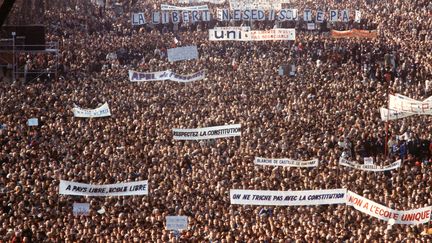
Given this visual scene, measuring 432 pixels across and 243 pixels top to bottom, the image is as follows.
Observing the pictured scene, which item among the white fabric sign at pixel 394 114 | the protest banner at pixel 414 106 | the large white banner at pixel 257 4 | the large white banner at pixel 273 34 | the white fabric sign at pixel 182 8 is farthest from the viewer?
the white fabric sign at pixel 182 8

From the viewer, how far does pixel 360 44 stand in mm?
34938

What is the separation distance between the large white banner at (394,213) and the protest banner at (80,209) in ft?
17.5

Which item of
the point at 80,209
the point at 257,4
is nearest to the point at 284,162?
the point at 80,209

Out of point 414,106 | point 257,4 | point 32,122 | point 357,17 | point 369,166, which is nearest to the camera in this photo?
point 369,166

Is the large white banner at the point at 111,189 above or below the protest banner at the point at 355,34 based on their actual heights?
below

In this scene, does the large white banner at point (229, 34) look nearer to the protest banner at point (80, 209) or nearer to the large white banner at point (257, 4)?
the large white banner at point (257, 4)

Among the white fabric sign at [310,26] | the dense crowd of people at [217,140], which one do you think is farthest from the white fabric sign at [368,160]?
the white fabric sign at [310,26]

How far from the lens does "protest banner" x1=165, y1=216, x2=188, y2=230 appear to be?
19.2 meters

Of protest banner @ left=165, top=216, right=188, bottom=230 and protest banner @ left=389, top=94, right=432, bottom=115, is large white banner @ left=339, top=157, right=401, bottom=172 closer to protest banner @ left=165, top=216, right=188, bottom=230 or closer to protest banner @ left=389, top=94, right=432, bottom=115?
protest banner @ left=389, top=94, right=432, bottom=115

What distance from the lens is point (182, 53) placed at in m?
32.2

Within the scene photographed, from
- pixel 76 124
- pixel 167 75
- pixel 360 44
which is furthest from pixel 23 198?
pixel 360 44

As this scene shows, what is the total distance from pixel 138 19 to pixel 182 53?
7354 mm

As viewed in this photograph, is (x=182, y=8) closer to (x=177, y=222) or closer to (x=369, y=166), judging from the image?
(x=369, y=166)

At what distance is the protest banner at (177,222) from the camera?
63.0ft
